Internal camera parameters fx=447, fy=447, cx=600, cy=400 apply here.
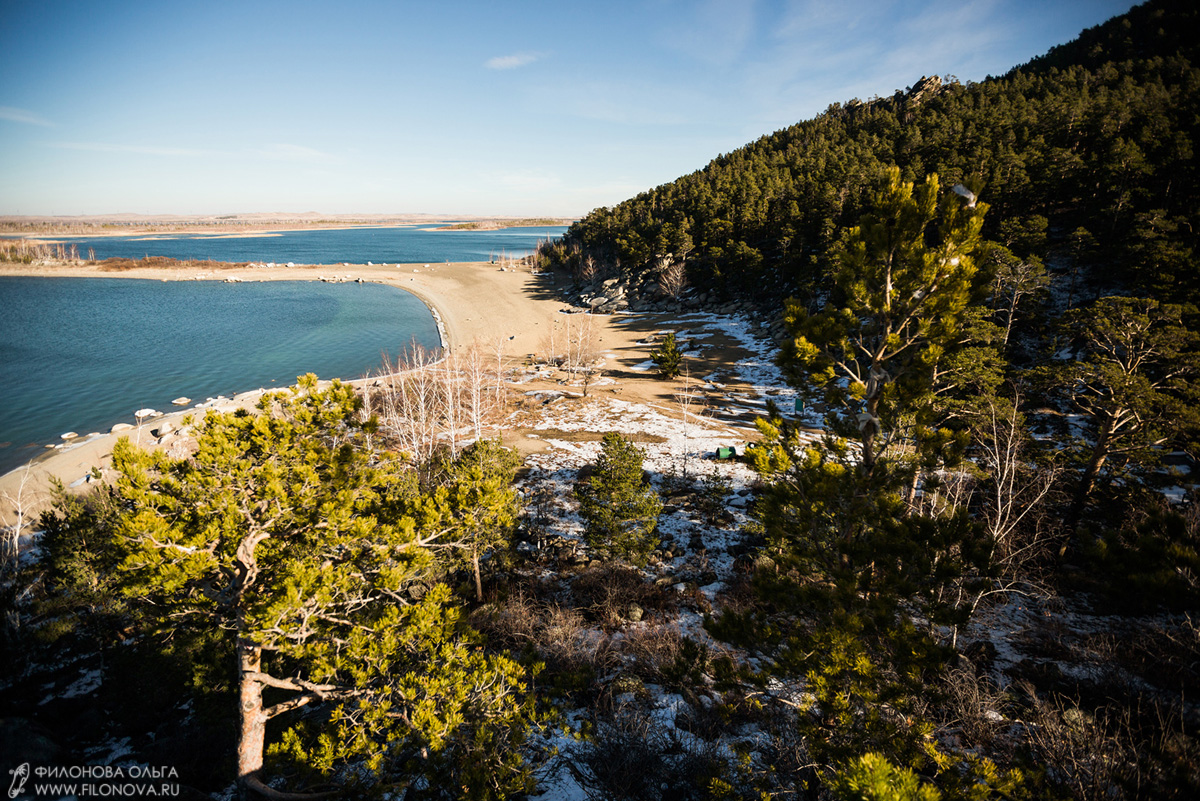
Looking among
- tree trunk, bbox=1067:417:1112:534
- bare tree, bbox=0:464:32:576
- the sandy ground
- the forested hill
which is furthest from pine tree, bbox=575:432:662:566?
bare tree, bbox=0:464:32:576

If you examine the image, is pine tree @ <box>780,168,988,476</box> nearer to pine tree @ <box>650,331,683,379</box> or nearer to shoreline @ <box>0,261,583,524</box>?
shoreline @ <box>0,261,583,524</box>

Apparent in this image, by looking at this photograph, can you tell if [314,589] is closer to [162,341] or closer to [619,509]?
[619,509]

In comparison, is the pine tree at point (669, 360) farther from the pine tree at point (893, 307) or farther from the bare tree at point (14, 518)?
the bare tree at point (14, 518)

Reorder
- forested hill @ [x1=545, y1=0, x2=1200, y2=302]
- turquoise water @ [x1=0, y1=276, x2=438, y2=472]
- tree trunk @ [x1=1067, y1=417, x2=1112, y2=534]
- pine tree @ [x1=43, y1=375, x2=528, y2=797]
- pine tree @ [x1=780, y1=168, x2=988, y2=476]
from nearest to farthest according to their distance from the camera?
pine tree @ [x1=43, y1=375, x2=528, y2=797]
pine tree @ [x1=780, y1=168, x2=988, y2=476]
tree trunk @ [x1=1067, y1=417, x2=1112, y2=534]
forested hill @ [x1=545, y1=0, x2=1200, y2=302]
turquoise water @ [x1=0, y1=276, x2=438, y2=472]

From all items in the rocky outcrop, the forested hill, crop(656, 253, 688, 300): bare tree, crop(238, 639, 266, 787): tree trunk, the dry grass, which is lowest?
the dry grass

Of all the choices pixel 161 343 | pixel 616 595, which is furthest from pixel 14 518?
pixel 161 343

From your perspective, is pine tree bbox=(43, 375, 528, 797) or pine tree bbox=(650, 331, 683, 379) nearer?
pine tree bbox=(43, 375, 528, 797)

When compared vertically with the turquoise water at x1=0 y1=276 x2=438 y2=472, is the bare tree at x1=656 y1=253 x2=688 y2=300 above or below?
above

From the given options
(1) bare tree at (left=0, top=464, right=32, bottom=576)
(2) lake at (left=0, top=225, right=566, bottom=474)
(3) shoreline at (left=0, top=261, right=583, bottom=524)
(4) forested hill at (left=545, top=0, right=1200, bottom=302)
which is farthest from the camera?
(2) lake at (left=0, top=225, right=566, bottom=474)

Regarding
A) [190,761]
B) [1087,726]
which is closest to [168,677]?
[190,761]
